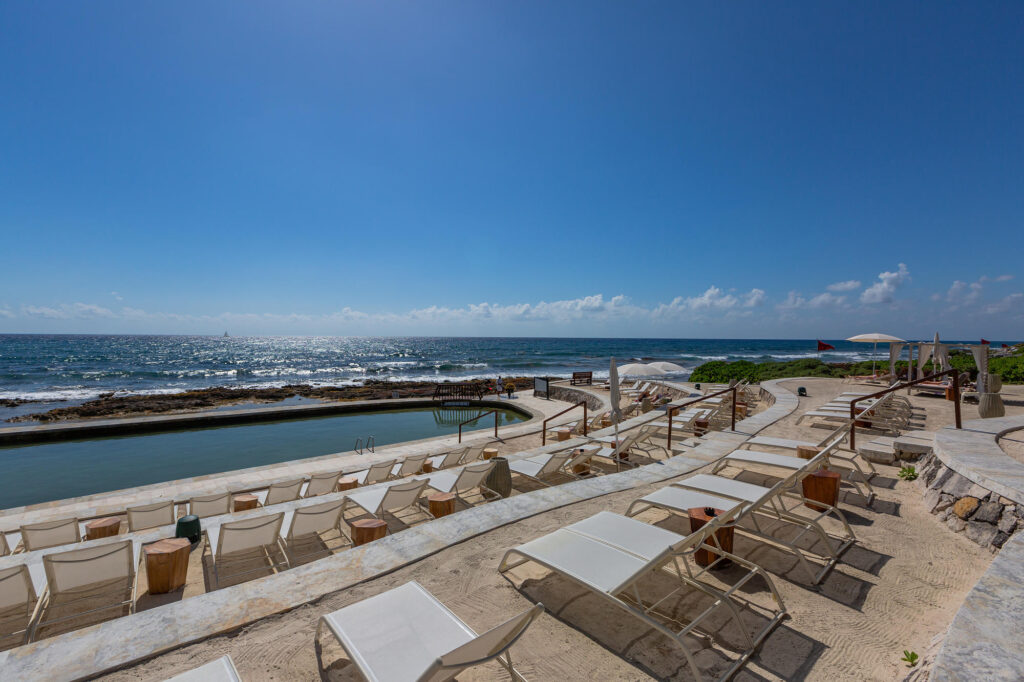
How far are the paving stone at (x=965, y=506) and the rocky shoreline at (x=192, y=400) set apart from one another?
2129 cm

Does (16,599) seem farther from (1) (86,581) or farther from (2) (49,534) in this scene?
(2) (49,534)

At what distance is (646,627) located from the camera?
2787 mm

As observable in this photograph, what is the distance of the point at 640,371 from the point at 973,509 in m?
14.2

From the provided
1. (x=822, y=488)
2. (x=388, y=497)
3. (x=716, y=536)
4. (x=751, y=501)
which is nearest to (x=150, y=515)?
(x=388, y=497)

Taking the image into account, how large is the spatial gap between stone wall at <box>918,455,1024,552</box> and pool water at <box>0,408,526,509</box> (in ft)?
41.5

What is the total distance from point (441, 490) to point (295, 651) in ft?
11.4

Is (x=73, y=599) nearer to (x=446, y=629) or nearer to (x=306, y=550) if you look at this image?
(x=306, y=550)

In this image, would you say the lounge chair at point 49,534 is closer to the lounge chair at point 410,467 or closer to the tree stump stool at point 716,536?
the lounge chair at point 410,467

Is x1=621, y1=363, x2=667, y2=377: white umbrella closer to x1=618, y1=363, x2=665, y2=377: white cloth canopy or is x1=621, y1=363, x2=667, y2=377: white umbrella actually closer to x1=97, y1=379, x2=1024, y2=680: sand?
x1=618, y1=363, x2=665, y2=377: white cloth canopy

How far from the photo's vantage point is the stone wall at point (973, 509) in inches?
147

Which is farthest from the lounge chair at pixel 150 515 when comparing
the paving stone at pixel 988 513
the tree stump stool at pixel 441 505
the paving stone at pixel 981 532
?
the paving stone at pixel 988 513

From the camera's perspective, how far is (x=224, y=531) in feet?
13.5

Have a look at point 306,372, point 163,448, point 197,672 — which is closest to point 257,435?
point 163,448

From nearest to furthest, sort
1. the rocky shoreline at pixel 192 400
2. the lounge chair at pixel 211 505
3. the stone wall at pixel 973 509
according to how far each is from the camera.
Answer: the stone wall at pixel 973 509, the lounge chair at pixel 211 505, the rocky shoreline at pixel 192 400
